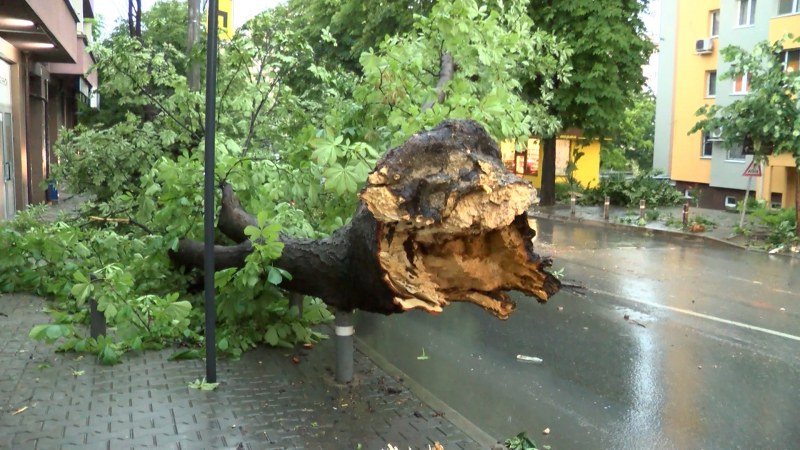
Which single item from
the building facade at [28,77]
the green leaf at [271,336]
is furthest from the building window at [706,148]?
the green leaf at [271,336]

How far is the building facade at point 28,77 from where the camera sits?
41.9ft

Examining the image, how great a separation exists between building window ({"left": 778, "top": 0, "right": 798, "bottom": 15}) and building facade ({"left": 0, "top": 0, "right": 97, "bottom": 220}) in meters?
22.1

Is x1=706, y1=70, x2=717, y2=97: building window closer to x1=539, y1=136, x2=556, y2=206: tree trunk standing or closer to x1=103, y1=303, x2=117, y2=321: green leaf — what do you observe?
x1=539, y1=136, x2=556, y2=206: tree trunk standing

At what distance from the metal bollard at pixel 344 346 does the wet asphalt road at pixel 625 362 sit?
1.00 meters

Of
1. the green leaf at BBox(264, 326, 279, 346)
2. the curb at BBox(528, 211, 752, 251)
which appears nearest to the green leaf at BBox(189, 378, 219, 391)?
the green leaf at BBox(264, 326, 279, 346)

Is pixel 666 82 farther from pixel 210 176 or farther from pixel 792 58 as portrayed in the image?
pixel 210 176

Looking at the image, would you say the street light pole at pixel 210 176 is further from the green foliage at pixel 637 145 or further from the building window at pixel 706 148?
the green foliage at pixel 637 145

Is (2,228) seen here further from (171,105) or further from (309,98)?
(309,98)

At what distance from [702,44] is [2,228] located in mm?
28604

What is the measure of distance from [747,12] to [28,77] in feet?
81.7

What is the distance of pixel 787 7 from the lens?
24719 millimetres

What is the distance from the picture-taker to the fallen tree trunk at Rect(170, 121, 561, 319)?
378 cm

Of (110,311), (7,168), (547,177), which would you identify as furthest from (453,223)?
(547,177)

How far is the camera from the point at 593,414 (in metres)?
6.11
